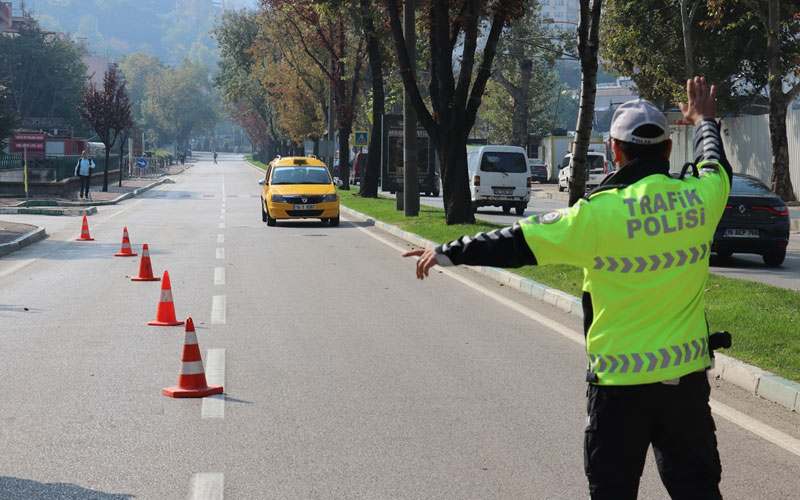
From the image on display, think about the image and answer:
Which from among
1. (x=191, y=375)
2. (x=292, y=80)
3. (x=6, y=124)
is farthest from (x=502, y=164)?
(x=292, y=80)

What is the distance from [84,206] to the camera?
1412 inches

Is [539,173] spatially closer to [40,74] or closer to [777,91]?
[777,91]

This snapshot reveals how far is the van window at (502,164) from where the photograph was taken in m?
32.0

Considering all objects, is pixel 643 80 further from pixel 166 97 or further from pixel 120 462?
pixel 166 97

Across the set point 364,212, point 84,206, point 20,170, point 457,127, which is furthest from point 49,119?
point 457,127

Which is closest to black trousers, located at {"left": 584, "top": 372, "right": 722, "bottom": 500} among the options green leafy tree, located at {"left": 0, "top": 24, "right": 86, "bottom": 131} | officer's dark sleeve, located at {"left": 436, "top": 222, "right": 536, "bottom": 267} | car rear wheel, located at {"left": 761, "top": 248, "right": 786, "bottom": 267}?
officer's dark sleeve, located at {"left": 436, "top": 222, "right": 536, "bottom": 267}

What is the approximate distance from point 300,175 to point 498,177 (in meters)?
6.78

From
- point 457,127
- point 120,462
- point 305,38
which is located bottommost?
point 120,462

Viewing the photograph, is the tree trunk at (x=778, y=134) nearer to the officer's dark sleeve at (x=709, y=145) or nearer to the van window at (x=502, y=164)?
the van window at (x=502, y=164)

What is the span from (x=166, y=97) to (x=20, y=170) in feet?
442

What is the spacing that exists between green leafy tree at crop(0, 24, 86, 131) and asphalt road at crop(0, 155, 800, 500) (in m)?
91.1

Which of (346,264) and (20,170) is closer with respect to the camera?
(346,264)

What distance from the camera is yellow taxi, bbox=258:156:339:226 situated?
2617cm

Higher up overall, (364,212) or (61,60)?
(61,60)
